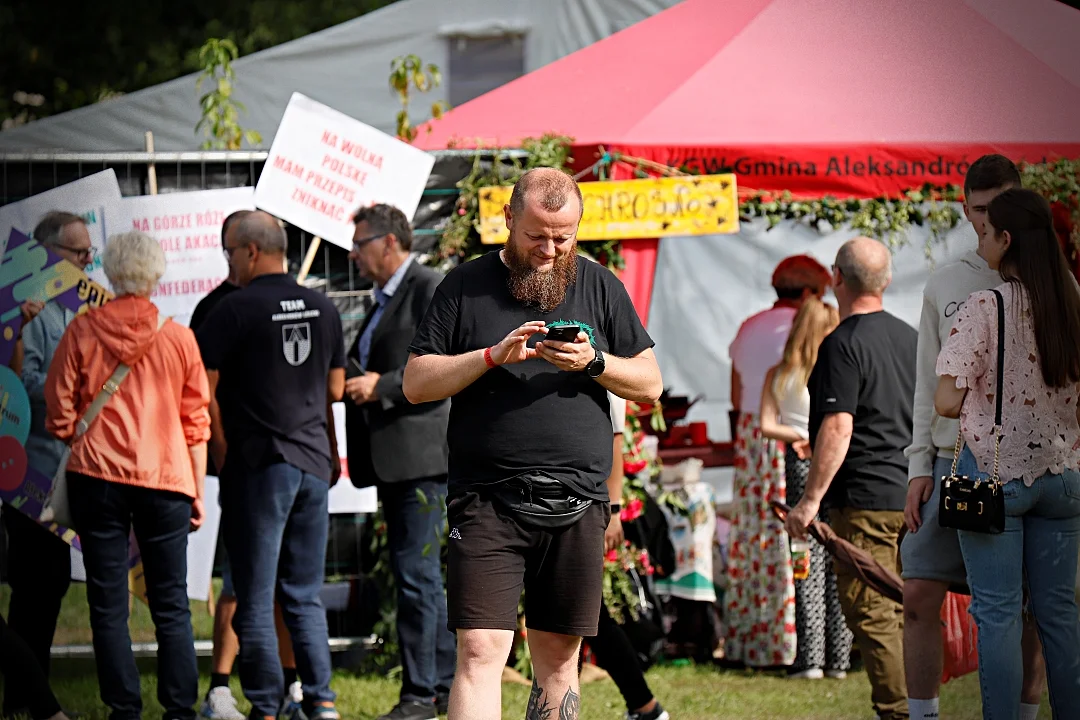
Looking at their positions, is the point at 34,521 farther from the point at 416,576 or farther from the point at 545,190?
the point at 545,190

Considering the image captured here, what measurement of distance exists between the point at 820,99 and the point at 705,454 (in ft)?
7.98

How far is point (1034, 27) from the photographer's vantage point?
766 cm

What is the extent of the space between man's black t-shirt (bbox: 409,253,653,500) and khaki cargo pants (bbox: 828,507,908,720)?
1.91 m

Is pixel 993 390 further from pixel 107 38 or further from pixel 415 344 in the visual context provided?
pixel 107 38

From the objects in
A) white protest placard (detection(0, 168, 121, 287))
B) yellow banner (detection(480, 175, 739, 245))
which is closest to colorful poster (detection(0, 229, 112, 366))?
white protest placard (detection(0, 168, 121, 287))

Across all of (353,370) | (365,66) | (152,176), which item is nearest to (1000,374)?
(353,370)

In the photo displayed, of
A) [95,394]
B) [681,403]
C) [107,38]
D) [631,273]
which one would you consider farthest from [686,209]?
[107,38]

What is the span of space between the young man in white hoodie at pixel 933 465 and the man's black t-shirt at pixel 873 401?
914 millimetres

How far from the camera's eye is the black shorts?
390 centimetres

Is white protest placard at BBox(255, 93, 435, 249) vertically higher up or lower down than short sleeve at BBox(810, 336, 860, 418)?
higher up

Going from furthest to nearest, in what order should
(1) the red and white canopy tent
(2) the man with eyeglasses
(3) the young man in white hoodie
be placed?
(1) the red and white canopy tent → (2) the man with eyeglasses → (3) the young man in white hoodie

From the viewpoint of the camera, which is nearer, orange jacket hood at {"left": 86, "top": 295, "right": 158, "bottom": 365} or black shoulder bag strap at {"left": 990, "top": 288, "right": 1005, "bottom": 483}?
black shoulder bag strap at {"left": 990, "top": 288, "right": 1005, "bottom": 483}

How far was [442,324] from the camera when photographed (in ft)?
13.1

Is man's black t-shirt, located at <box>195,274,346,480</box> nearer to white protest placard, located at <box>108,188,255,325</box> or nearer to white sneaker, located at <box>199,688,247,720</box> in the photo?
white sneaker, located at <box>199,688,247,720</box>
